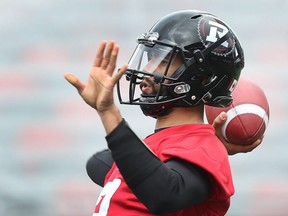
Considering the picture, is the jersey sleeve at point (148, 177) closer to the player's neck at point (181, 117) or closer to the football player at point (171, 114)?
the football player at point (171, 114)

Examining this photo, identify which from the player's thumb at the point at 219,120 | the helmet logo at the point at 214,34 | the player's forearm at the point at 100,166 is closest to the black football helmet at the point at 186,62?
the helmet logo at the point at 214,34

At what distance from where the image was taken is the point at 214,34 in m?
2.24

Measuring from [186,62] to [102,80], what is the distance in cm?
34

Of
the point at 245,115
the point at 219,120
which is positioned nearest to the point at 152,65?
the point at 219,120

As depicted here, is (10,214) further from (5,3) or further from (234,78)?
(234,78)

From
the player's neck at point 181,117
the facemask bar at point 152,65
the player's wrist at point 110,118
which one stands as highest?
the facemask bar at point 152,65

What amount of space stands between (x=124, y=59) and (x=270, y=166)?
0.96 m

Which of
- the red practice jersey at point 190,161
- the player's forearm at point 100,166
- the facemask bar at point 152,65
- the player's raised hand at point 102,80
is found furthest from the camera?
the player's forearm at point 100,166

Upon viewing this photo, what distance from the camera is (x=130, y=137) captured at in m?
1.96

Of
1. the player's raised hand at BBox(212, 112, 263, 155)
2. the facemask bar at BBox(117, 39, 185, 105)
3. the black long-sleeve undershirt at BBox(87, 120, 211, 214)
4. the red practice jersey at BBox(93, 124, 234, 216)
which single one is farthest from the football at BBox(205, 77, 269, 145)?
the black long-sleeve undershirt at BBox(87, 120, 211, 214)

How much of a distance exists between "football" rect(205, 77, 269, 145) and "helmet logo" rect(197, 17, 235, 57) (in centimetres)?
35

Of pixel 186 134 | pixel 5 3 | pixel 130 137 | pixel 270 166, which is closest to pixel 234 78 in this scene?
pixel 186 134

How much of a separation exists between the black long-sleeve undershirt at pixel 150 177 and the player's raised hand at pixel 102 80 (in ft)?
0.26

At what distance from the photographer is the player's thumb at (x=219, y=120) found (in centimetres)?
251
